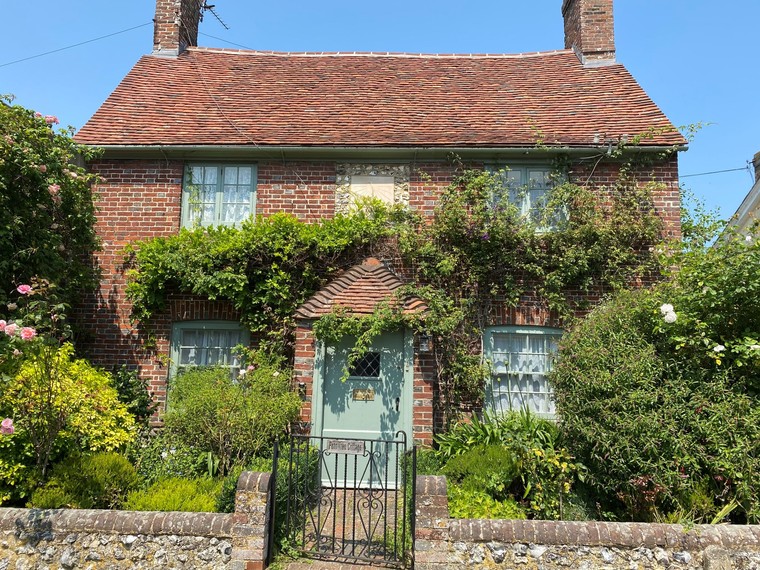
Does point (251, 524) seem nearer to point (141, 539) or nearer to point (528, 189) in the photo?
point (141, 539)

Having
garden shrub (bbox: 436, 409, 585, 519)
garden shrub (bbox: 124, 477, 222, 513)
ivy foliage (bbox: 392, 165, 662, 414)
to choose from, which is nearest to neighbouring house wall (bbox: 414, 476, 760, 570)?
garden shrub (bbox: 436, 409, 585, 519)

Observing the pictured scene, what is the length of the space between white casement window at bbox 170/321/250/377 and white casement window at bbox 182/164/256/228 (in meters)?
1.73

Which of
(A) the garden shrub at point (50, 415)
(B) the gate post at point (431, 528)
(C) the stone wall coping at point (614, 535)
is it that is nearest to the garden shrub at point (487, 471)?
(C) the stone wall coping at point (614, 535)

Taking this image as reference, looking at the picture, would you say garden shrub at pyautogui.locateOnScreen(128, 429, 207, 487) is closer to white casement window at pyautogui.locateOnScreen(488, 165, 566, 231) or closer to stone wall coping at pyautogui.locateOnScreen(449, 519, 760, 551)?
stone wall coping at pyautogui.locateOnScreen(449, 519, 760, 551)

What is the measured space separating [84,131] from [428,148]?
6.11m

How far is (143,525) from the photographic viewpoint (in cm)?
487

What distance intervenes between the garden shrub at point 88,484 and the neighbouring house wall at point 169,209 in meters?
2.67

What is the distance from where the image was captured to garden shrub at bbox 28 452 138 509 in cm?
529

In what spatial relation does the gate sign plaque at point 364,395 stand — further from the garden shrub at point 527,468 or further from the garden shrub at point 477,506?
the garden shrub at point 477,506

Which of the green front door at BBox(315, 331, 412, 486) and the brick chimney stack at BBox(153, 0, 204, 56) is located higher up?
the brick chimney stack at BBox(153, 0, 204, 56)

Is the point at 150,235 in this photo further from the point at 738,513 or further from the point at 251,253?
the point at 738,513

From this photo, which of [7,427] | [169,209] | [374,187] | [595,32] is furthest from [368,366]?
[595,32]

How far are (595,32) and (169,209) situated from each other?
9.57m

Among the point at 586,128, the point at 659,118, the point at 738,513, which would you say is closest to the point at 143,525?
the point at 738,513
